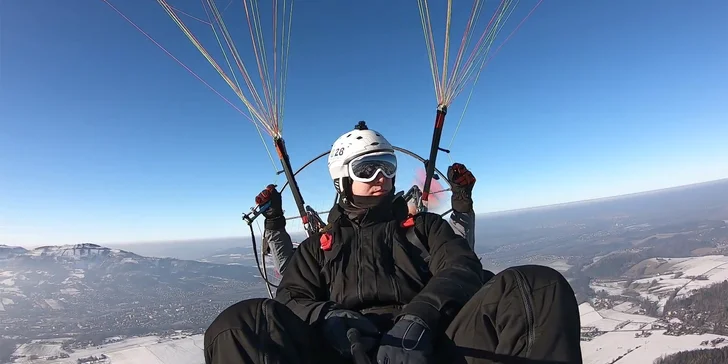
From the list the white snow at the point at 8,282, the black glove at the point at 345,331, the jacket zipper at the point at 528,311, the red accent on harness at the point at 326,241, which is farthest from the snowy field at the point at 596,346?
the white snow at the point at 8,282

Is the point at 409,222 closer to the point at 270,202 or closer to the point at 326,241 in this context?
the point at 326,241

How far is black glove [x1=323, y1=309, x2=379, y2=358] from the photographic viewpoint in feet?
6.16

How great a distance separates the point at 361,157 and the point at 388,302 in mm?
1307

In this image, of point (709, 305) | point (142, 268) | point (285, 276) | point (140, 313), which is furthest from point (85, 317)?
point (709, 305)

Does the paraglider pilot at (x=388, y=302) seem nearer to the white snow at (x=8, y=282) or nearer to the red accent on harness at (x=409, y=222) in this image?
the red accent on harness at (x=409, y=222)

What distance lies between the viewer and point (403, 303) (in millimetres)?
2520

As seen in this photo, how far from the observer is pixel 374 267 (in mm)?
2584

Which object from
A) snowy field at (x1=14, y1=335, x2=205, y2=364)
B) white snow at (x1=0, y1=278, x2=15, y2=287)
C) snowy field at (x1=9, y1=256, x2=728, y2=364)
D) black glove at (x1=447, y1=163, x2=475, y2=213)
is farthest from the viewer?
white snow at (x1=0, y1=278, x2=15, y2=287)

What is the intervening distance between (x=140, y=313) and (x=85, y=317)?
550 inches

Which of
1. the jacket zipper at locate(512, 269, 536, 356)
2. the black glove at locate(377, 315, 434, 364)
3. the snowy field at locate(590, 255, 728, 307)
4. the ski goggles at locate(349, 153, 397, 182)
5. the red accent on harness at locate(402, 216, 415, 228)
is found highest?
the ski goggles at locate(349, 153, 397, 182)

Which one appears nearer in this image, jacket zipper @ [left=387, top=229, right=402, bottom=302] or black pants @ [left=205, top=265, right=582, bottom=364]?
black pants @ [left=205, top=265, right=582, bottom=364]

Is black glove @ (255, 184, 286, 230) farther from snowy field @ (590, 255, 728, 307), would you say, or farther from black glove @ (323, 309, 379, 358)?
snowy field @ (590, 255, 728, 307)

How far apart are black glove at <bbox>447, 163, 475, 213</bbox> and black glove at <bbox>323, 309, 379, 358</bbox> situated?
6.76ft

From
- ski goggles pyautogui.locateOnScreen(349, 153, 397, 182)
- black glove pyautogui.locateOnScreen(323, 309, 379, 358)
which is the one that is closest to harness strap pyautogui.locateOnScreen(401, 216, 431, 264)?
ski goggles pyautogui.locateOnScreen(349, 153, 397, 182)
